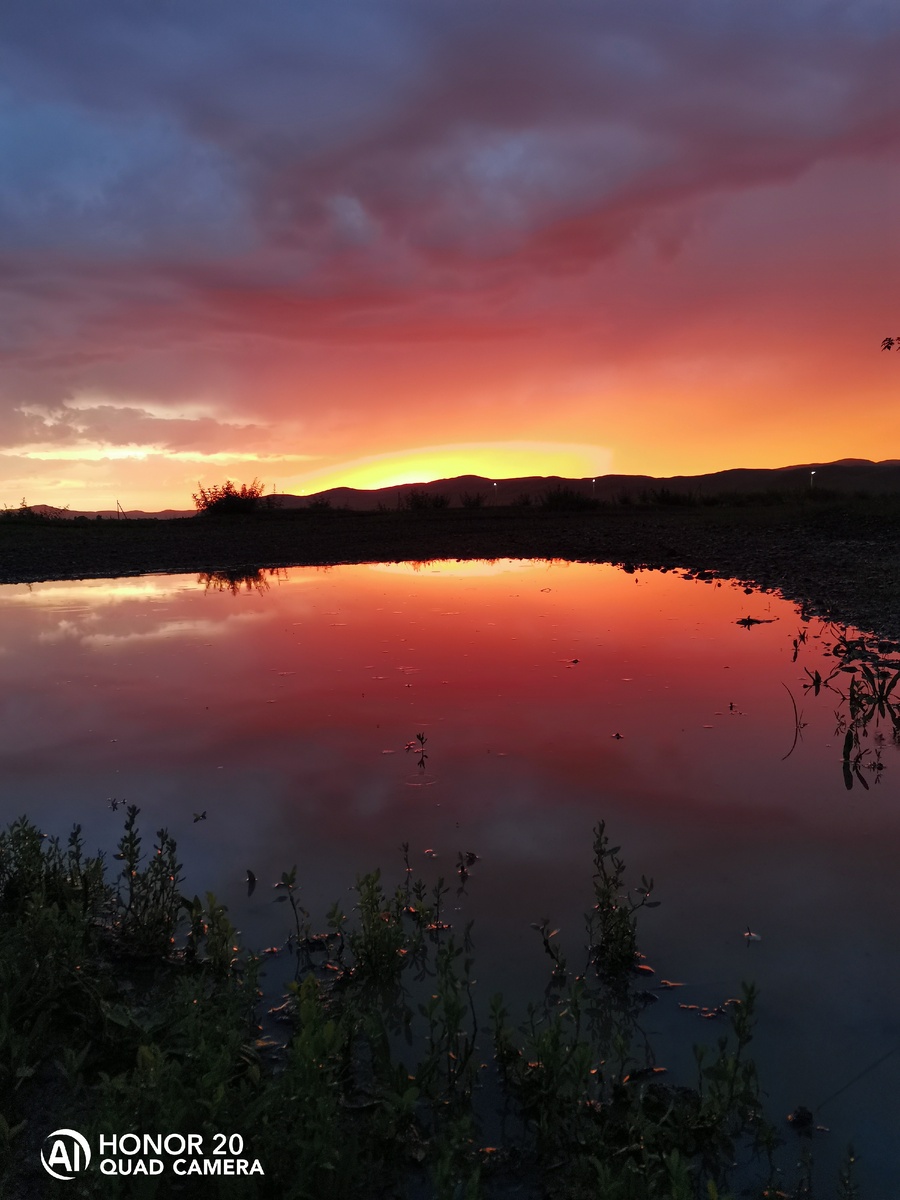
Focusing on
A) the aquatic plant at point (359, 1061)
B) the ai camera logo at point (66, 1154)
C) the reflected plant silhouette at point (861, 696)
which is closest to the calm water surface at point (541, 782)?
the reflected plant silhouette at point (861, 696)

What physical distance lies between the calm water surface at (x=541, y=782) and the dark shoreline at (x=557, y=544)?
149 inches

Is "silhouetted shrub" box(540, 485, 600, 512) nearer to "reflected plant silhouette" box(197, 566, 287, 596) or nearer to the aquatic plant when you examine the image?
"reflected plant silhouette" box(197, 566, 287, 596)

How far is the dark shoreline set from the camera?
1566 centimetres

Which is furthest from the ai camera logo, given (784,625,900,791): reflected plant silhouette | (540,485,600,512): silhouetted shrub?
(540,485,600,512): silhouetted shrub

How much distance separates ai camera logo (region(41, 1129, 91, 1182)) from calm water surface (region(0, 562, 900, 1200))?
1438 mm

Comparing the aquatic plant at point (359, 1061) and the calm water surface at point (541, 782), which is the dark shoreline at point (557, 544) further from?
the aquatic plant at point (359, 1061)

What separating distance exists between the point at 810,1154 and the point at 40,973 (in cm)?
320

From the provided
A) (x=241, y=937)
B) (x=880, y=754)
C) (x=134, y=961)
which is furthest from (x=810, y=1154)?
(x=880, y=754)

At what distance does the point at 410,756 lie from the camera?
6.76 metres

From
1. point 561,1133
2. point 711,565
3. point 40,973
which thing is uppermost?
point 711,565

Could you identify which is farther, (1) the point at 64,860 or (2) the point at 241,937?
(1) the point at 64,860

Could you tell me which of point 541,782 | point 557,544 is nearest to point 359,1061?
point 541,782

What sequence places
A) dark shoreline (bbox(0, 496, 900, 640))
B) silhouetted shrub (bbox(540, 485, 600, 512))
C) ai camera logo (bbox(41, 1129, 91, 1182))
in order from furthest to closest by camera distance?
silhouetted shrub (bbox(540, 485, 600, 512)) < dark shoreline (bbox(0, 496, 900, 640)) < ai camera logo (bbox(41, 1129, 91, 1182))

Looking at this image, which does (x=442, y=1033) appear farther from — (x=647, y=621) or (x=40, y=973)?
(x=647, y=621)
